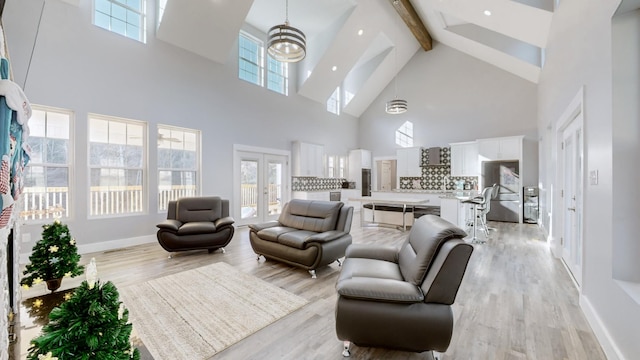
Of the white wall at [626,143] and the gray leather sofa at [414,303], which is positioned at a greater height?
the white wall at [626,143]

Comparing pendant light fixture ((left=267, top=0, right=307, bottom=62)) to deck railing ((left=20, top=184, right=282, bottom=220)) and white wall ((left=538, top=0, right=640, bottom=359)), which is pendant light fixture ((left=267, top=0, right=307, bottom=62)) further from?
deck railing ((left=20, top=184, right=282, bottom=220))

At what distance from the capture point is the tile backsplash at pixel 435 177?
8.84 metres

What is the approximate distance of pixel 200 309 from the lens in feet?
8.18

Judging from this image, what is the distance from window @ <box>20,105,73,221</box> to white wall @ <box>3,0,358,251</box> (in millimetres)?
154

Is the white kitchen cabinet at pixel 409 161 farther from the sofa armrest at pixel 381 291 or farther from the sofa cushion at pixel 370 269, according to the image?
the sofa armrest at pixel 381 291

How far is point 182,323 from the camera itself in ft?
7.40

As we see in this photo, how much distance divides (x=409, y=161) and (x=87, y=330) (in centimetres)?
949

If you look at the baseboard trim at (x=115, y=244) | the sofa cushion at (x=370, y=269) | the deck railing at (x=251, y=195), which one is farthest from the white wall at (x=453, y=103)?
the baseboard trim at (x=115, y=244)

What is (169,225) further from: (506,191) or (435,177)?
(506,191)

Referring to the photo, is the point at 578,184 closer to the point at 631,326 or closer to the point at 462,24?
the point at 631,326

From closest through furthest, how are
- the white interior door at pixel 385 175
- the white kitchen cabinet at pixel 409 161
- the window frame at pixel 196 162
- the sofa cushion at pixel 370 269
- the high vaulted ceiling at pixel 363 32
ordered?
1. the sofa cushion at pixel 370 269
2. the high vaulted ceiling at pixel 363 32
3. the window frame at pixel 196 162
4. the white kitchen cabinet at pixel 409 161
5. the white interior door at pixel 385 175

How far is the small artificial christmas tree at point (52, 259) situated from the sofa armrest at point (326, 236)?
7.46 feet

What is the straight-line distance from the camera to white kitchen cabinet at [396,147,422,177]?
9281 millimetres

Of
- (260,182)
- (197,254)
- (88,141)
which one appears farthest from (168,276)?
(260,182)
